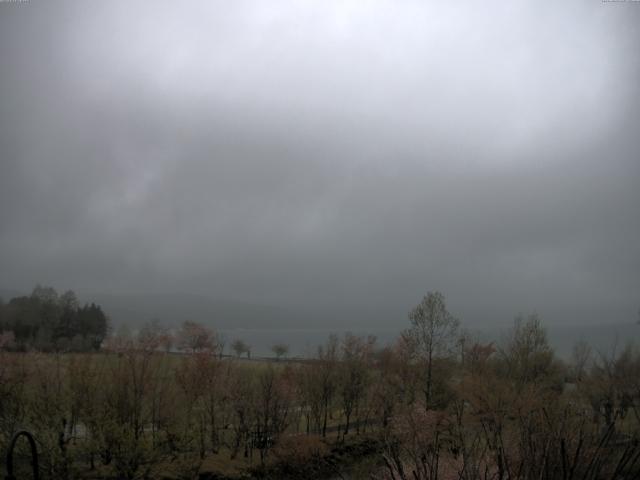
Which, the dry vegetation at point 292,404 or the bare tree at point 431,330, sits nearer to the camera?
the dry vegetation at point 292,404

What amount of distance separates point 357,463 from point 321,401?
33.2ft

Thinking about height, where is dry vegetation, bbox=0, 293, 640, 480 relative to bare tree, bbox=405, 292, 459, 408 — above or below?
below

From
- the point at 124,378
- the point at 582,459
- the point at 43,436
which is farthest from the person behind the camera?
the point at 124,378

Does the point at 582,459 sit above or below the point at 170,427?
above

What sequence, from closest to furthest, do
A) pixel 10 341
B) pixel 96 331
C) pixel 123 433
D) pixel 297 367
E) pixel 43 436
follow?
pixel 43 436 → pixel 123 433 → pixel 297 367 → pixel 10 341 → pixel 96 331

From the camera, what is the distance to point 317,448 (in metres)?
44.3

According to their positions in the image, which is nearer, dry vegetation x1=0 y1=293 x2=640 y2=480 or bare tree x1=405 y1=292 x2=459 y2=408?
dry vegetation x1=0 y1=293 x2=640 y2=480

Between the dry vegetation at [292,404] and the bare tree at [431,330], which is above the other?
the bare tree at [431,330]

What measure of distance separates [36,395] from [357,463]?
28128 mm

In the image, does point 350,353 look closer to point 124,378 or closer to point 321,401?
point 321,401

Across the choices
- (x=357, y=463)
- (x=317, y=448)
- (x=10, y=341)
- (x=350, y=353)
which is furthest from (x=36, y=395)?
(x=10, y=341)

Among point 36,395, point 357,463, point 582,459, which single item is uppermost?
point 582,459

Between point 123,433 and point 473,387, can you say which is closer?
point 123,433

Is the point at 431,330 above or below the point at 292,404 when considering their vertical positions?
above
